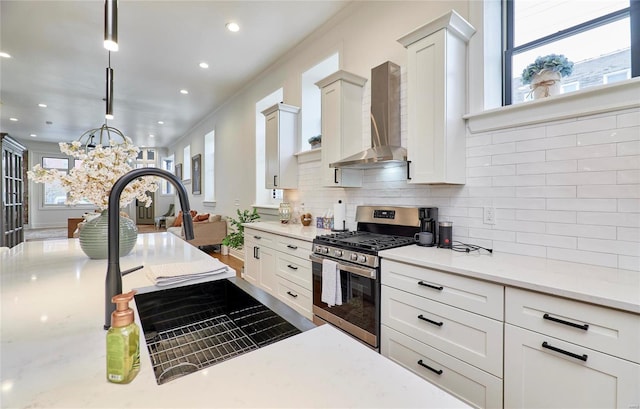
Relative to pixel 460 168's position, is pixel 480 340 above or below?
below

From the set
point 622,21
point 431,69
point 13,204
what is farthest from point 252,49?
point 13,204

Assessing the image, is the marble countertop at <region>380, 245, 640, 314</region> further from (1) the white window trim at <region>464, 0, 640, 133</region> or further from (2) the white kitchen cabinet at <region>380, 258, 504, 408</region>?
(1) the white window trim at <region>464, 0, 640, 133</region>

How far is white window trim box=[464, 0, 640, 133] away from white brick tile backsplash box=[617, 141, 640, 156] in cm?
27

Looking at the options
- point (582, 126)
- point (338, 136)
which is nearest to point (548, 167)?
point (582, 126)

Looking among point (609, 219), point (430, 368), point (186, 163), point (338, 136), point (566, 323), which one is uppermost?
point (186, 163)

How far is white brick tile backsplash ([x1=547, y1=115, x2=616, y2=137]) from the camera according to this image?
5.12 feet

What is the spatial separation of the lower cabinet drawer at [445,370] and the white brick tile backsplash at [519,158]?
4.19 feet

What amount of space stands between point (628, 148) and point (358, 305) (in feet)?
5.78

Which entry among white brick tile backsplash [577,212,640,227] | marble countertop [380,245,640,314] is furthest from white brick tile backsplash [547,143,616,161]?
marble countertop [380,245,640,314]

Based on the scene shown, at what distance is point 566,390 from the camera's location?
1215 millimetres

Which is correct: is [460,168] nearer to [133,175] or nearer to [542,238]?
[542,238]

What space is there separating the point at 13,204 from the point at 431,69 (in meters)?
7.54

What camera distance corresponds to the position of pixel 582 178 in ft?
5.40

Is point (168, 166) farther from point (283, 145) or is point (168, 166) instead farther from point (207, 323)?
point (207, 323)
